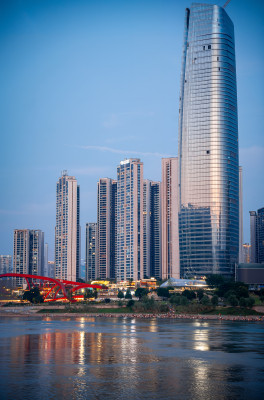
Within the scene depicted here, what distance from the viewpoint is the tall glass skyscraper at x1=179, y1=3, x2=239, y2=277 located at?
172 metres

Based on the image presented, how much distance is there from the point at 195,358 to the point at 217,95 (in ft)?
441

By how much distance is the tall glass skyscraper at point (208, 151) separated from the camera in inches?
6757

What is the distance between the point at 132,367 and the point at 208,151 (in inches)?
5269

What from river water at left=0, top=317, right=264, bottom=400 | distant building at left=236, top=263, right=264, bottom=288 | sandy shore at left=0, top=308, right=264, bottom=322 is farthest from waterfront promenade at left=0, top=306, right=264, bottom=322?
distant building at left=236, top=263, right=264, bottom=288

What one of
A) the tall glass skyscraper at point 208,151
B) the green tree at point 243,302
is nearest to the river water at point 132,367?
the green tree at point 243,302

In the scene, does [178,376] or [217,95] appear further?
[217,95]

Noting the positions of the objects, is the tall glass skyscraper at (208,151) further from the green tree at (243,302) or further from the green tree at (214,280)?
the green tree at (243,302)

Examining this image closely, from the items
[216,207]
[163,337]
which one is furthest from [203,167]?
[163,337]

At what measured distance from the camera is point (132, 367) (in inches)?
1697

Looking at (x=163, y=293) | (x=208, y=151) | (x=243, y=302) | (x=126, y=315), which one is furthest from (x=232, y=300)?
(x=208, y=151)

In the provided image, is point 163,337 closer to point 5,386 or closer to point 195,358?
point 195,358

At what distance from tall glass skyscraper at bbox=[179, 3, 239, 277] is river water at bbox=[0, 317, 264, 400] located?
106 metres

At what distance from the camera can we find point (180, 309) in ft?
381

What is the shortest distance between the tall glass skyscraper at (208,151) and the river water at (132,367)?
10642 centimetres
